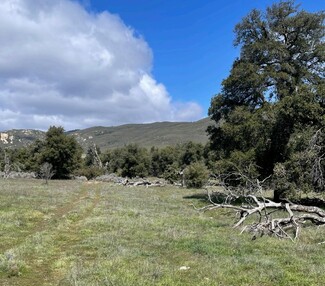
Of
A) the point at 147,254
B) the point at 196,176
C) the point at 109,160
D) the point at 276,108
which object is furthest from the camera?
the point at 109,160

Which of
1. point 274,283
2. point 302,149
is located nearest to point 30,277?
point 274,283

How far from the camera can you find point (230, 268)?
41.1ft

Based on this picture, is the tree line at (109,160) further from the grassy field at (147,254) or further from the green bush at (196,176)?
the grassy field at (147,254)

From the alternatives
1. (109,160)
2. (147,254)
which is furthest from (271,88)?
(109,160)

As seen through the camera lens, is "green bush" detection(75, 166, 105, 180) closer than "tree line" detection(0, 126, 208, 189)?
No

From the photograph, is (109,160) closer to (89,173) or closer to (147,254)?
(89,173)

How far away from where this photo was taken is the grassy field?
11648mm

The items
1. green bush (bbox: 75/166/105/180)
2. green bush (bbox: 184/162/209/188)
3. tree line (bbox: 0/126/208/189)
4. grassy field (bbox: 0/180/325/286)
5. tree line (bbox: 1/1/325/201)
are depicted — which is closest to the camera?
grassy field (bbox: 0/180/325/286)

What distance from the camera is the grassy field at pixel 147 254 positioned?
38.2 feet

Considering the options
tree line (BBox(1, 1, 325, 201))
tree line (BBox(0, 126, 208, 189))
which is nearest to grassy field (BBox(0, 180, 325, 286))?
tree line (BBox(1, 1, 325, 201))

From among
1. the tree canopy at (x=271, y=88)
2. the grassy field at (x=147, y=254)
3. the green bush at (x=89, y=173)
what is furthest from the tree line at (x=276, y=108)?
the green bush at (x=89, y=173)

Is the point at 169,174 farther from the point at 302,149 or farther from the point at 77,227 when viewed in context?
the point at 77,227

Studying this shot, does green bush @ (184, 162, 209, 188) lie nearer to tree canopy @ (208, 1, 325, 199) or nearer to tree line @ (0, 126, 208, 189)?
tree line @ (0, 126, 208, 189)

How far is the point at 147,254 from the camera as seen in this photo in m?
15.0
